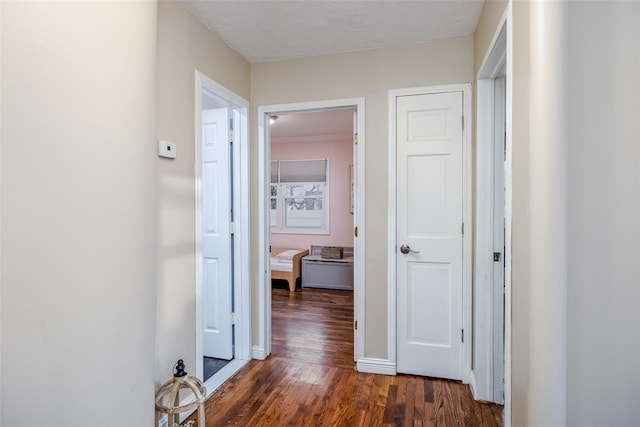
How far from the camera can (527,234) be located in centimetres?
121

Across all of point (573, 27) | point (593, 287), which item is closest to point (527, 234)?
point (593, 287)

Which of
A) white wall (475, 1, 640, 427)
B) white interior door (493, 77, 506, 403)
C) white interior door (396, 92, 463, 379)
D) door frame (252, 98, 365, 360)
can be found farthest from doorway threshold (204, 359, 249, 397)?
white wall (475, 1, 640, 427)

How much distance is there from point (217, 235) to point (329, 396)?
4.88 ft

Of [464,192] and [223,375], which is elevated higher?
[464,192]

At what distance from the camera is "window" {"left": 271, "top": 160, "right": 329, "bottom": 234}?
5.73 m

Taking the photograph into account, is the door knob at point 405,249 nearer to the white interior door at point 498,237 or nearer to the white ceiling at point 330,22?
the white interior door at point 498,237

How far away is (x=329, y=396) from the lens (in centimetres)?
221

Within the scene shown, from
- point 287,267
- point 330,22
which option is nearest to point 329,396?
point 330,22

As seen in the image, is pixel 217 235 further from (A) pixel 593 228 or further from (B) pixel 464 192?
(A) pixel 593 228

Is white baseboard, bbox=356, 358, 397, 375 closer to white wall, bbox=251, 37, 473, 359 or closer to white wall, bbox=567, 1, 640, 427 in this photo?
white wall, bbox=251, 37, 473, 359

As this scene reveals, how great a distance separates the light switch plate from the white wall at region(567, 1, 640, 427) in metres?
1.80

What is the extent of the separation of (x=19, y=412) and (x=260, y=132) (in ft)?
7.36

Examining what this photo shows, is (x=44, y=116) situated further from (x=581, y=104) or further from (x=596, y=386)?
(x=596, y=386)

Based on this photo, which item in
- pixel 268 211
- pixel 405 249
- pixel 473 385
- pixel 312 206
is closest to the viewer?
pixel 473 385
